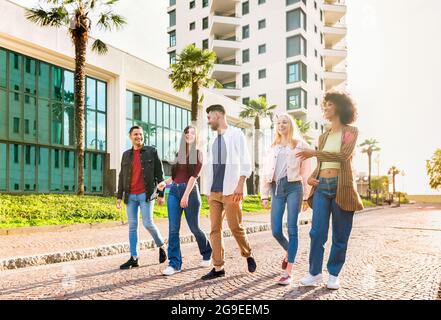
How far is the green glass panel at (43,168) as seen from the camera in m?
19.1

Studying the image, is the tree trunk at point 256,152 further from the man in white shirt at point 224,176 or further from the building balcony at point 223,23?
the man in white shirt at point 224,176

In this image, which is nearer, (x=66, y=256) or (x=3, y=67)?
(x=66, y=256)

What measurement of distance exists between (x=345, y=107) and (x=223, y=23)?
162 feet

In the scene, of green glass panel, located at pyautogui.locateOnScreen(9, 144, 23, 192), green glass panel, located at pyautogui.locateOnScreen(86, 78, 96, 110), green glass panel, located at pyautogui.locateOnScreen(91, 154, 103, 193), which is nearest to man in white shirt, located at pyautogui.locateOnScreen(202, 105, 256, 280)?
green glass panel, located at pyautogui.locateOnScreen(9, 144, 23, 192)

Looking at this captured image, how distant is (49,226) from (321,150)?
9.39m

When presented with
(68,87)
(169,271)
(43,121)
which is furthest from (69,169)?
(169,271)

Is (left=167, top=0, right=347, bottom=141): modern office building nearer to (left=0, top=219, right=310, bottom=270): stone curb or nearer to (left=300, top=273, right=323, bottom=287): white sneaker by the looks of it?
(left=0, top=219, right=310, bottom=270): stone curb

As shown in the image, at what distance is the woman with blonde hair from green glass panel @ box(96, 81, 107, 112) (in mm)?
19772

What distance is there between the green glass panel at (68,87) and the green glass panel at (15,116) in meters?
2.53

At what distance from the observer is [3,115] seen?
60.0ft

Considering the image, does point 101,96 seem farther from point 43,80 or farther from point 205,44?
point 205,44

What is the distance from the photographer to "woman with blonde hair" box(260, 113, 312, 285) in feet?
15.8

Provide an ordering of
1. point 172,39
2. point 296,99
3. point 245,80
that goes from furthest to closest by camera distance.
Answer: point 172,39, point 245,80, point 296,99
